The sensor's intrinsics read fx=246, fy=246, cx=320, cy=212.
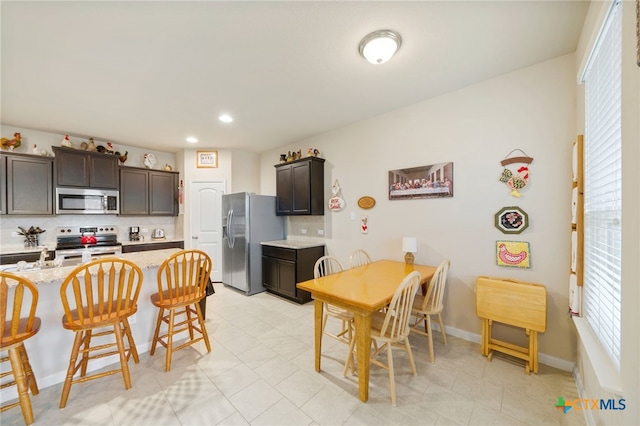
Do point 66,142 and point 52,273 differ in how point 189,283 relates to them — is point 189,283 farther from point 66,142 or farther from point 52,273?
point 66,142

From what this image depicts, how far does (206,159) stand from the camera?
5.07 meters

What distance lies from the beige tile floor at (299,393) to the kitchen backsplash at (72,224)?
10.4 feet

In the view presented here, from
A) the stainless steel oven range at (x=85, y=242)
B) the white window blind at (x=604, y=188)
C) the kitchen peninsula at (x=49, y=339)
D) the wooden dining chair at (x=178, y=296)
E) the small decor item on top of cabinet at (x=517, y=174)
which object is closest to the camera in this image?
the white window blind at (x=604, y=188)

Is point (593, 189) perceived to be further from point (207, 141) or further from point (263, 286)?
point (207, 141)

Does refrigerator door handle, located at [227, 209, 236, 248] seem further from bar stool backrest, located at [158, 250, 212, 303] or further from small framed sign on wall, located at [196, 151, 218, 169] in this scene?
bar stool backrest, located at [158, 250, 212, 303]

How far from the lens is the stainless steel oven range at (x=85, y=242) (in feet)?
12.6

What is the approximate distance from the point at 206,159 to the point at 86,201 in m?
2.05

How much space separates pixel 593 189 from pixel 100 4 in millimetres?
3459

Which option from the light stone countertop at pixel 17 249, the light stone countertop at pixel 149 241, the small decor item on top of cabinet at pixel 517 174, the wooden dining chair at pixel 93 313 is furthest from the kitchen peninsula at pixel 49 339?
the small decor item on top of cabinet at pixel 517 174

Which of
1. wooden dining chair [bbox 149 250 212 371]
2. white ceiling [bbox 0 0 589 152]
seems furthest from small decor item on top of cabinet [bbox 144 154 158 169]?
wooden dining chair [bbox 149 250 212 371]

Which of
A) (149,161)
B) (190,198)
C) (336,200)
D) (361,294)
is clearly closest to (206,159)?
(190,198)

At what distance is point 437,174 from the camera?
2.87 meters

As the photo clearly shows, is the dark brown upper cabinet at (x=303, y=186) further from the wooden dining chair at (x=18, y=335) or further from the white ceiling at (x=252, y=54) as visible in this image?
the wooden dining chair at (x=18, y=335)

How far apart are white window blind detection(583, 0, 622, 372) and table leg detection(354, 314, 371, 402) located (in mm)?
1249
